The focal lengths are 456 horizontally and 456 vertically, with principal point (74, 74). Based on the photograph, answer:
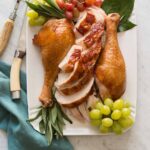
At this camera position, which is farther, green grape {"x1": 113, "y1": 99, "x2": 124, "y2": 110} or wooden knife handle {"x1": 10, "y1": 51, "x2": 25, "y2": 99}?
wooden knife handle {"x1": 10, "y1": 51, "x2": 25, "y2": 99}

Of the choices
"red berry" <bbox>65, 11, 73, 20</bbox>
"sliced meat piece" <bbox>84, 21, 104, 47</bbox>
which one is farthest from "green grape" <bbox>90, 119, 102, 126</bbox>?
"red berry" <bbox>65, 11, 73, 20</bbox>

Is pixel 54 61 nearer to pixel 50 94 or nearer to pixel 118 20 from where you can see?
pixel 50 94

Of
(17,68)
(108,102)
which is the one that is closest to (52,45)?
(17,68)

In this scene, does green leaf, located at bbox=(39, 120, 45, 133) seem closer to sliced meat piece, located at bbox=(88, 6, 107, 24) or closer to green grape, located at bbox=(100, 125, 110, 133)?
green grape, located at bbox=(100, 125, 110, 133)

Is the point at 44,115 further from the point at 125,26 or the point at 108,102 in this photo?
the point at 125,26

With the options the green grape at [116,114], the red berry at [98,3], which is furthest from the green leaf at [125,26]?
the green grape at [116,114]
